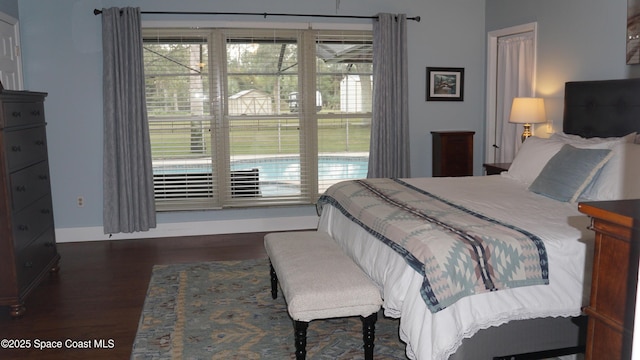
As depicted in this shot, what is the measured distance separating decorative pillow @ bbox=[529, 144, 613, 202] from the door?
178 inches

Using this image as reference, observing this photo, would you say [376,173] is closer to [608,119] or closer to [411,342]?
[608,119]

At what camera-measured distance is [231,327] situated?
344 centimetres

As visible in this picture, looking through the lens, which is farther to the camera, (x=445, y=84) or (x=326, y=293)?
(x=445, y=84)

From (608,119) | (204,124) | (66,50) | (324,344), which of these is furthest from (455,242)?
(66,50)

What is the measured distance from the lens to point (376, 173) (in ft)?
19.7

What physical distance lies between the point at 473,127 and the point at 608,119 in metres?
2.20

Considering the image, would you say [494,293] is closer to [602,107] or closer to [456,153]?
[602,107]

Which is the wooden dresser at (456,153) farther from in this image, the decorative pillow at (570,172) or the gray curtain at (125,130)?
the gray curtain at (125,130)

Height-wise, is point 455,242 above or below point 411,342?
above

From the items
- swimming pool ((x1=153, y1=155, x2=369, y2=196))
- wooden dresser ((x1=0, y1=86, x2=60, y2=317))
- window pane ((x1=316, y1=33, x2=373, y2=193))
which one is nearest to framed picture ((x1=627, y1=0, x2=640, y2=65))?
window pane ((x1=316, y1=33, x2=373, y2=193))

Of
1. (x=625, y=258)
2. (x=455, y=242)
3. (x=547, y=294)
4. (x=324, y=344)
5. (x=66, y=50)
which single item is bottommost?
(x=324, y=344)

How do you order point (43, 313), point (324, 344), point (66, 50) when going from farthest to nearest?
point (66, 50)
point (43, 313)
point (324, 344)

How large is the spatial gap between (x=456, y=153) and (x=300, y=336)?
3780 millimetres

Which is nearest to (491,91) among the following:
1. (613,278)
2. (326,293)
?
(326,293)
